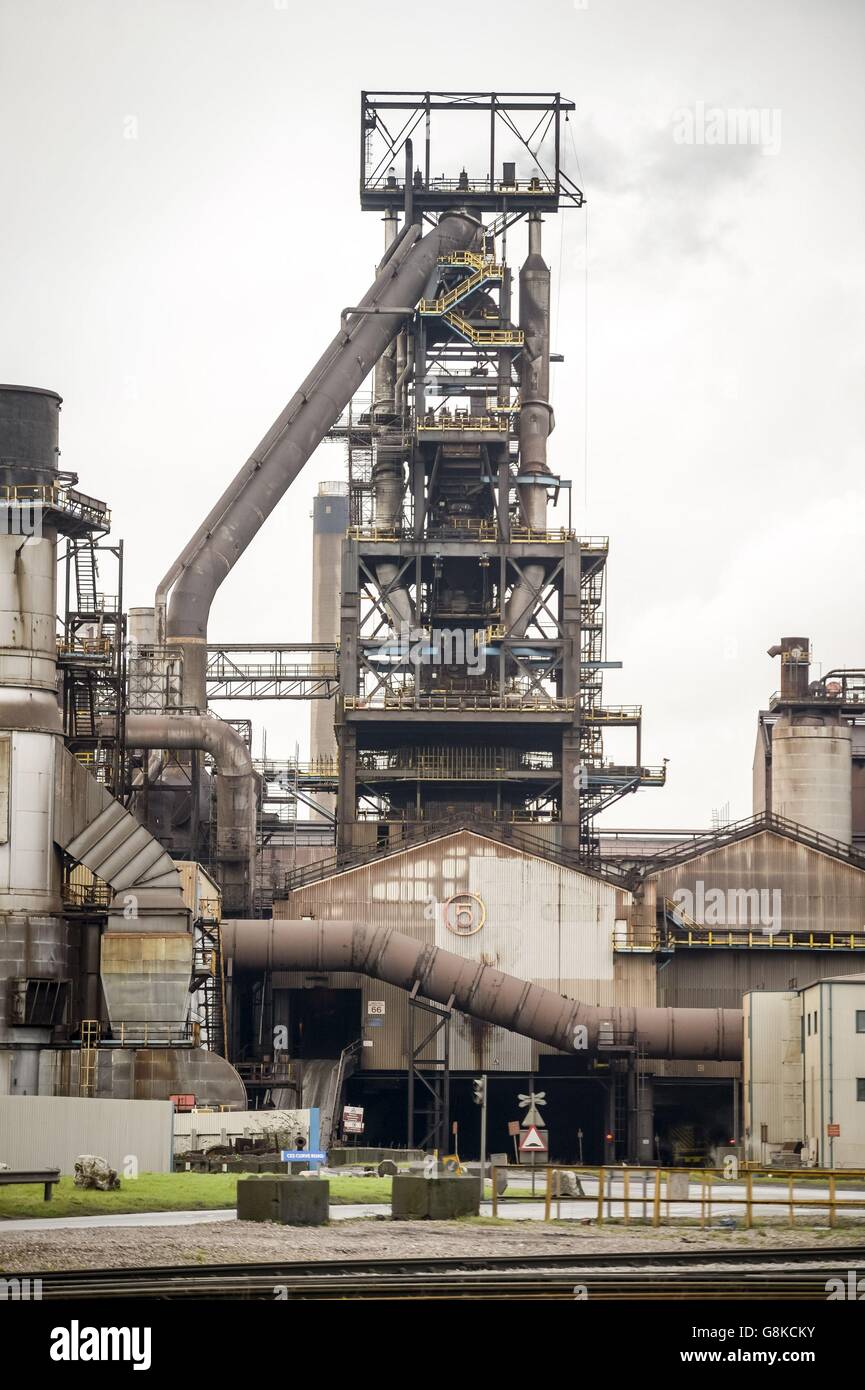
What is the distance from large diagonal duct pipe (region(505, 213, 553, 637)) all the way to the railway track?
5838cm

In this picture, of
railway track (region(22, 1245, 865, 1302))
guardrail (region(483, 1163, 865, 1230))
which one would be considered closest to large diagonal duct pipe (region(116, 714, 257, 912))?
guardrail (region(483, 1163, 865, 1230))

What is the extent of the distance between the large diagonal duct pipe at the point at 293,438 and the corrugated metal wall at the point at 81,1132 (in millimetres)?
34065

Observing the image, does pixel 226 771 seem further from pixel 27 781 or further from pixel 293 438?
pixel 27 781

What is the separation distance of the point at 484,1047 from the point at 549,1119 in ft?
15.1

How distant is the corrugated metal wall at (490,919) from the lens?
6775 centimetres

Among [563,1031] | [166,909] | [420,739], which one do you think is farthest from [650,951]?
[166,909]

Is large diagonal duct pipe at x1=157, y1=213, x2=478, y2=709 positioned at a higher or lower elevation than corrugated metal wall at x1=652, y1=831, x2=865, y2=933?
higher

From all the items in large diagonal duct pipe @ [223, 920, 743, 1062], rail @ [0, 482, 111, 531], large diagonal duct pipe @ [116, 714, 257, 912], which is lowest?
large diagonal duct pipe @ [223, 920, 743, 1062]

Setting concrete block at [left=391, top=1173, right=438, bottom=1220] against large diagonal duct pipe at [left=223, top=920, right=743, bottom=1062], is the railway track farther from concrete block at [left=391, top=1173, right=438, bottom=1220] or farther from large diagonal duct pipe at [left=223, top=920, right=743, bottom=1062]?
large diagonal duct pipe at [left=223, top=920, right=743, bottom=1062]

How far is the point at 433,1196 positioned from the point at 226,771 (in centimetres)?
4148

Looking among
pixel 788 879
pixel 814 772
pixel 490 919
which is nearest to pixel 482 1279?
pixel 490 919

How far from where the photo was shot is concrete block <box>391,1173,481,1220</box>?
28.5 meters

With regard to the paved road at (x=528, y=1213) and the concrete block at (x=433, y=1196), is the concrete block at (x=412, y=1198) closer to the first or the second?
the concrete block at (x=433, y=1196)

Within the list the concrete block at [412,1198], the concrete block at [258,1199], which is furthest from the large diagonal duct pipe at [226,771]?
the concrete block at [258,1199]
